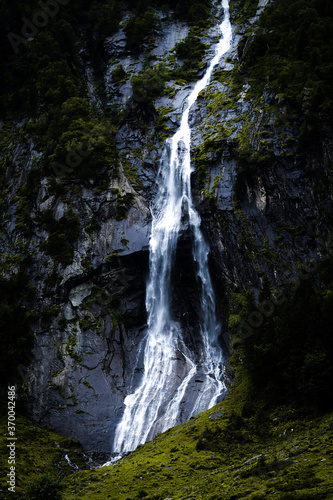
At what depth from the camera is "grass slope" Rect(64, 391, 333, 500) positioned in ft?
35.8

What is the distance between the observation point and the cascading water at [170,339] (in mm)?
25938

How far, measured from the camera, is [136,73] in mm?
50688

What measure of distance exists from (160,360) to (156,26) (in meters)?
47.5

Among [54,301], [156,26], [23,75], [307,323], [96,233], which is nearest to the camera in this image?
[307,323]

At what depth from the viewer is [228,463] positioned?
16.8m

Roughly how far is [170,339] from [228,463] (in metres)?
15.1

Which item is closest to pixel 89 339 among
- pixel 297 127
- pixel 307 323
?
pixel 307 323

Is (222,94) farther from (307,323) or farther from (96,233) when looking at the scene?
(307,323)

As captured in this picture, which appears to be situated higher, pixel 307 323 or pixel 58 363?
pixel 58 363

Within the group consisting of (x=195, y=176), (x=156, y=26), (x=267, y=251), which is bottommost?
(x=267, y=251)

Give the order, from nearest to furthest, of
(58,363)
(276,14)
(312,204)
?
(312,204) → (58,363) → (276,14)

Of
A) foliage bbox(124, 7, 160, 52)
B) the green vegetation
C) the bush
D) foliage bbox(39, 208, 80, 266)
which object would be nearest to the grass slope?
the bush

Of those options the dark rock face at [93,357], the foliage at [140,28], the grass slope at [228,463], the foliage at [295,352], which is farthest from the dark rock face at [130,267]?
the foliage at [140,28]

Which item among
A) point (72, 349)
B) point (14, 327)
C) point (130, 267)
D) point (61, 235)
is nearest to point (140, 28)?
point (61, 235)
